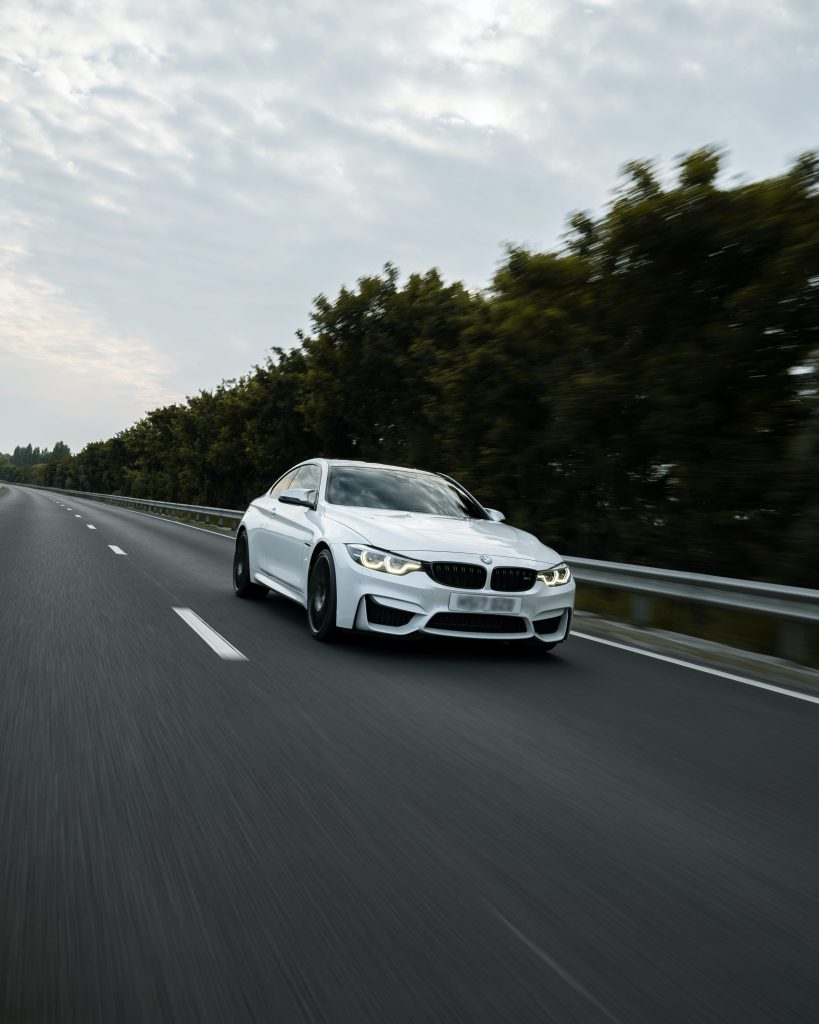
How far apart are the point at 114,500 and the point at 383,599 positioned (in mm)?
61432

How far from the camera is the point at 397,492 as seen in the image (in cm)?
861

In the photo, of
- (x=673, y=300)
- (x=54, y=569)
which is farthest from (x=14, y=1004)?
(x=673, y=300)

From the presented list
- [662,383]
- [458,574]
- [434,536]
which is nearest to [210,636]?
[434,536]

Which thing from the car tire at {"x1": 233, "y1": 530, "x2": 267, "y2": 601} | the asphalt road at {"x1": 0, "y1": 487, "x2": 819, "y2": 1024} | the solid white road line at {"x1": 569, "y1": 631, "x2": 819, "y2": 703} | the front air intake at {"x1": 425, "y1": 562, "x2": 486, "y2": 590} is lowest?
the asphalt road at {"x1": 0, "y1": 487, "x2": 819, "y2": 1024}

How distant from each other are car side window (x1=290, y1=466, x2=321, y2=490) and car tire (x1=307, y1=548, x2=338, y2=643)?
4.63ft

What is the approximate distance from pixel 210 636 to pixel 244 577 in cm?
268

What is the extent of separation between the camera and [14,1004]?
2.12 m

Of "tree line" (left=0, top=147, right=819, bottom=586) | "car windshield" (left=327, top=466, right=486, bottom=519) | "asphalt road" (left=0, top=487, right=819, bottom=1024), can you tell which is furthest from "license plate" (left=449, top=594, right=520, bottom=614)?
"tree line" (left=0, top=147, right=819, bottom=586)

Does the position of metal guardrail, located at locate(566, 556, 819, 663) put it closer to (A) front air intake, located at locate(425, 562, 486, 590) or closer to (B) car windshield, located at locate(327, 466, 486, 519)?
(B) car windshield, located at locate(327, 466, 486, 519)

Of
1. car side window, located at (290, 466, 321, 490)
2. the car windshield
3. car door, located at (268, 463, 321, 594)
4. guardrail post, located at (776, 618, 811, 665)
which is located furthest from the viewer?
car side window, located at (290, 466, 321, 490)

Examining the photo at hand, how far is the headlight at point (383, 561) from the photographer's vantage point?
6.80 meters

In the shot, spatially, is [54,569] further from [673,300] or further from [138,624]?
[673,300]

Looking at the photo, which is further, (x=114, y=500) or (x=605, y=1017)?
(x=114, y=500)

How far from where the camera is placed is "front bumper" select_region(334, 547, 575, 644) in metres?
6.73
